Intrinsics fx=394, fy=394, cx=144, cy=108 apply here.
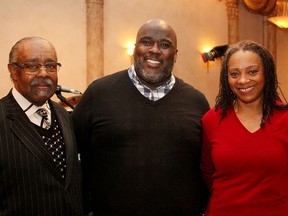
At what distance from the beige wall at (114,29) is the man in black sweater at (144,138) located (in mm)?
5334

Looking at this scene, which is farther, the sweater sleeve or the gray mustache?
the sweater sleeve

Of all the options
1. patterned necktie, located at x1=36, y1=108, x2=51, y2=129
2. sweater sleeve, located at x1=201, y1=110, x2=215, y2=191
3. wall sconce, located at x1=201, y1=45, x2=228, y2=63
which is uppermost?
wall sconce, located at x1=201, y1=45, x2=228, y2=63

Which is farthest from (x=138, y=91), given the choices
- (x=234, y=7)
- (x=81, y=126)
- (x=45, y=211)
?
(x=234, y=7)

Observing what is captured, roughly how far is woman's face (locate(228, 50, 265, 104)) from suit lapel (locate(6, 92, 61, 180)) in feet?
3.60

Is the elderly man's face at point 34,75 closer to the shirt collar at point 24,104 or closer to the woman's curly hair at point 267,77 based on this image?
the shirt collar at point 24,104

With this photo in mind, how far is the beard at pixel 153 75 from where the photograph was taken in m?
2.61

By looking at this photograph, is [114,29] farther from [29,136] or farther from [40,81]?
[29,136]

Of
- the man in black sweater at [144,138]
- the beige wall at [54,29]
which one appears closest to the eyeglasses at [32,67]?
the man in black sweater at [144,138]

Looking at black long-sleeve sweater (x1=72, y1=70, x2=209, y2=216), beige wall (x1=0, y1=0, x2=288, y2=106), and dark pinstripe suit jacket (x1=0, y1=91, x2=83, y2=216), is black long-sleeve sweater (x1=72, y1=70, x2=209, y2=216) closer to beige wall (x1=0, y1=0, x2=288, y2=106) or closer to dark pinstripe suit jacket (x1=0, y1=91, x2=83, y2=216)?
dark pinstripe suit jacket (x1=0, y1=91, x2=83, y2=216)

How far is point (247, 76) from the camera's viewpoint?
220 cm

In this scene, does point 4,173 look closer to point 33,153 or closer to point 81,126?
point 33,153

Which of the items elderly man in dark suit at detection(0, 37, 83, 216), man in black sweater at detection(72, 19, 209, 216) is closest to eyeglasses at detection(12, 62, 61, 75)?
elderly man in dark suit at detection(0, 37, 83, 216)

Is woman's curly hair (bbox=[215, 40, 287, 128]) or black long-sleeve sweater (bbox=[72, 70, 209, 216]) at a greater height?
woman's curly hair (bbox=[215, 40, 287, 128])

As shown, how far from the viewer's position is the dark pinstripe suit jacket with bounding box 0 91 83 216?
1.89 metres
